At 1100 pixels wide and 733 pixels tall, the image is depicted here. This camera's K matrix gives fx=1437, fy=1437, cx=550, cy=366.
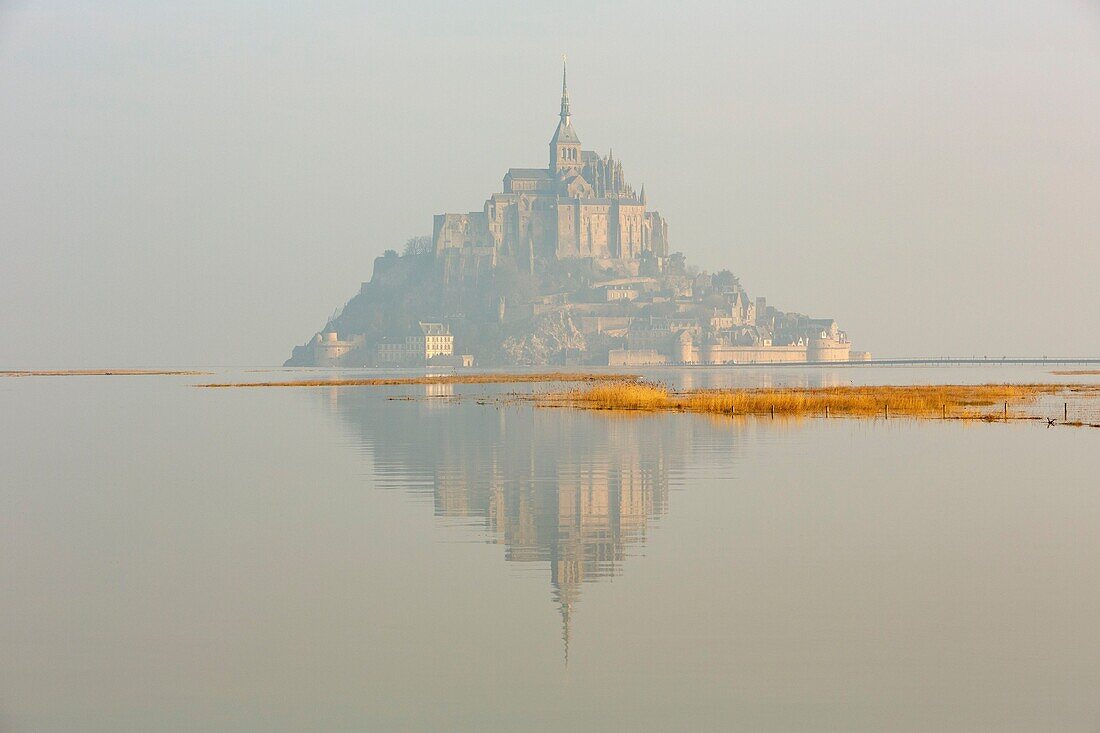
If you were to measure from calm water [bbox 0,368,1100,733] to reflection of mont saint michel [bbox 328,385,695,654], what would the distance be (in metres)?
0.13

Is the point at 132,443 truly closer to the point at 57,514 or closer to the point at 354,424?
the point at 354,424

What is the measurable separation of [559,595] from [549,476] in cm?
1374

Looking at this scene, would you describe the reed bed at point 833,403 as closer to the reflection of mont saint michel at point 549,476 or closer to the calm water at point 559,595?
the reflection of mont saint michel at point 549,476

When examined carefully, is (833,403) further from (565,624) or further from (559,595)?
(565,624)

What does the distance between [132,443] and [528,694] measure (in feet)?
112

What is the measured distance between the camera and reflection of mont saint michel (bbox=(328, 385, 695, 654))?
1945 cm

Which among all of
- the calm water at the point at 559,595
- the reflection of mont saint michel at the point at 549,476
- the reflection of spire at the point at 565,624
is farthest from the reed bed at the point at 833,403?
the reflection of spire at the point at 565,624

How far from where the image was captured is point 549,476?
29.8 metres

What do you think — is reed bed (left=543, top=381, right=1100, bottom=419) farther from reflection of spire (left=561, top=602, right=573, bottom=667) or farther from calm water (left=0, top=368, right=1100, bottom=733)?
reflection of spire (left=561, top=602, right=573, bottom=667)

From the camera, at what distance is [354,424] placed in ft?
170

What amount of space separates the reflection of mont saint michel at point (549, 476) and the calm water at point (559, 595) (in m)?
0.13

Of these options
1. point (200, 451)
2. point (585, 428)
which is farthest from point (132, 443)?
point (585, 428)

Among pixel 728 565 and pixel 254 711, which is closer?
pixel 254 711

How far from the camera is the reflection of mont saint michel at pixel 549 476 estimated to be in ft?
63.8
